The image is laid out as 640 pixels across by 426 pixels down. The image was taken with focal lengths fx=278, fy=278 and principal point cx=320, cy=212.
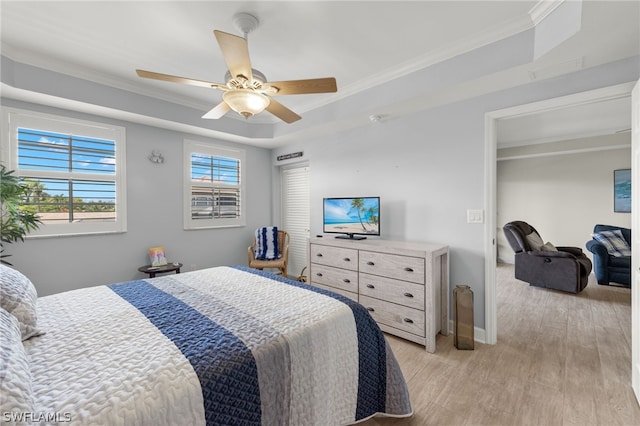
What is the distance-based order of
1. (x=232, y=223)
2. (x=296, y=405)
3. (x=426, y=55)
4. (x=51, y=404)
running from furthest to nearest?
(x=232, y=223) < (x=426, y=55) < (x=296, y=405) < (x=51, y=404)

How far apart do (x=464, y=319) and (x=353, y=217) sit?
4.95 feet

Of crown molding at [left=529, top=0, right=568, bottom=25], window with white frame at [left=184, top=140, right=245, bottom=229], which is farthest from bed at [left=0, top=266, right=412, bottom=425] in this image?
crown molding at [left=529, top=0, right=568, bottom=25]

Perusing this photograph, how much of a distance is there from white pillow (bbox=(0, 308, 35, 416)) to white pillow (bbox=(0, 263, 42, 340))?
0.61 feet

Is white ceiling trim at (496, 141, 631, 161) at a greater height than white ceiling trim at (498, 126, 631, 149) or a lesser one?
lesser

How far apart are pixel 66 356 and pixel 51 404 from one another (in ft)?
1.05

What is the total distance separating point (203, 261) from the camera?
12.8 feet

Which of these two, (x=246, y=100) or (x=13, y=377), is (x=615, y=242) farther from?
(x=13, y=377)

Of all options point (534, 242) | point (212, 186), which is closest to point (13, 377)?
point (212, 186)

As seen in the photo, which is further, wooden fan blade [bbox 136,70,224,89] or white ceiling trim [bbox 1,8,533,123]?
white ceiling trim [bbox 1,8,533,123]

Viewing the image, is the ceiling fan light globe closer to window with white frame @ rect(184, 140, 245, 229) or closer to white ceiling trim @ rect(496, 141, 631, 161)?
window with white frame @ rect(184, 140, 245, 229)

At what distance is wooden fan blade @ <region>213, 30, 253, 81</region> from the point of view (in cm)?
145

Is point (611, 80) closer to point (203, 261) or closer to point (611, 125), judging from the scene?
point (611, 125)

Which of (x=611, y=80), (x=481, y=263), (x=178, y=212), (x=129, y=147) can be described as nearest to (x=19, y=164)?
(x=129, y=147)

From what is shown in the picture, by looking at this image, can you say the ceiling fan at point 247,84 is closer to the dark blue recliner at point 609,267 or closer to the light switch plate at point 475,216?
the light switch plate at point 475,216
